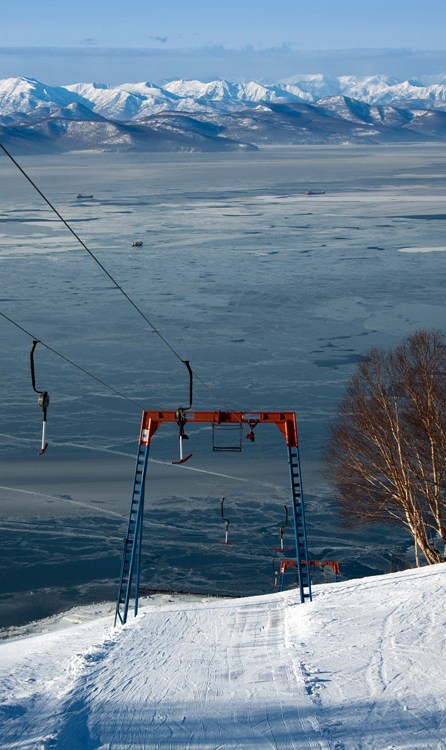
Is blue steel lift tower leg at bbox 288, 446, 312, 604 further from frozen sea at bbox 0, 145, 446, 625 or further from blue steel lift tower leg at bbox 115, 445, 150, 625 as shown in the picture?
blue steel lift tower leg at bbox 115, 445, 150, 625

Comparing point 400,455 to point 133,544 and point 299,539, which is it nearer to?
point 299,539

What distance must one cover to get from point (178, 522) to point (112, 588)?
2.12m

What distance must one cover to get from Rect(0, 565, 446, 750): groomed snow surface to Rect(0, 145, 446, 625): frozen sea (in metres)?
1.69

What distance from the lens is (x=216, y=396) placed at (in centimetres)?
2041

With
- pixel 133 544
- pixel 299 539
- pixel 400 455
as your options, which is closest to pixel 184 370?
pixel 400 455

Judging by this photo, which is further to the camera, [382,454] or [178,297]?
[178,297]

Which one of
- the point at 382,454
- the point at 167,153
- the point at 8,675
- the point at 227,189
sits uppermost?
the point at 167,153

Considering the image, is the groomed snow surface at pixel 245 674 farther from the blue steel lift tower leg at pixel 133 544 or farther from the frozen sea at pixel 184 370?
the frozen sea at pixel 184 370

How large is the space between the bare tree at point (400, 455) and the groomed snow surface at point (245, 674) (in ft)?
8.52

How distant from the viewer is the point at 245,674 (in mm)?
9391

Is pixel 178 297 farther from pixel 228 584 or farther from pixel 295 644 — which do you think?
pixel 295 644

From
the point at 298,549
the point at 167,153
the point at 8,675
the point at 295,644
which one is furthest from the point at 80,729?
the point at 167,153

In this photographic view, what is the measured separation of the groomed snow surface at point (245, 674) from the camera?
793 cm

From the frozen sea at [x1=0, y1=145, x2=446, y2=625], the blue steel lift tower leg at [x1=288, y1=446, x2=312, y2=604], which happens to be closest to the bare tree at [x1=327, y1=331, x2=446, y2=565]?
the frozen sea at [x1=0, y1=145, x2=446, y2=625]
